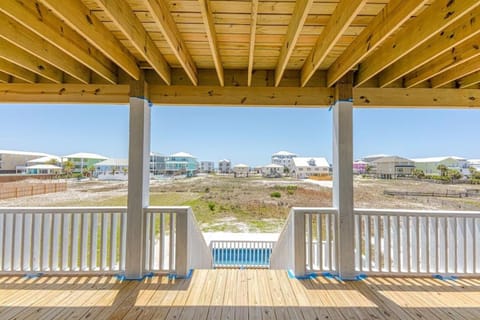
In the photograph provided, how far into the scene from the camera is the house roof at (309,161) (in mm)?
3414

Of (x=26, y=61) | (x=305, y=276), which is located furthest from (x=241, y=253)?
(x=26, y=61)

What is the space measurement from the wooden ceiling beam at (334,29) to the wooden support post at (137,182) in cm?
205

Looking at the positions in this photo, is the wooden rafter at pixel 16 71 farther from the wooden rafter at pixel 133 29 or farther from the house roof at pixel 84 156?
the wooden rafter at pixel 133 29

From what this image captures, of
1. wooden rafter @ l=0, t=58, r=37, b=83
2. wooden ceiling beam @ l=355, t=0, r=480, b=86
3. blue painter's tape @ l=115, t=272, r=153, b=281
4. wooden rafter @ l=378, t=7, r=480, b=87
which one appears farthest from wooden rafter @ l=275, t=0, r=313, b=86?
wooden rafter @ l=0, t=58, r=37, b=83

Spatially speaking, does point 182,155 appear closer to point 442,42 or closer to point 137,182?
point 137,182

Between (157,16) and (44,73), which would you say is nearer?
(157,16)

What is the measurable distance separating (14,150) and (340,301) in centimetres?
472

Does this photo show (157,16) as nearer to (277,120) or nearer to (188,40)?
(188,40)

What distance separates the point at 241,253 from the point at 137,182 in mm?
3481

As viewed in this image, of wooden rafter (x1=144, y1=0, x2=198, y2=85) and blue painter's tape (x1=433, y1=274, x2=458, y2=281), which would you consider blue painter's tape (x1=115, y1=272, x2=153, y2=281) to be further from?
blue painter's tape (x1=433, y1=274, x2=458, y2=281)

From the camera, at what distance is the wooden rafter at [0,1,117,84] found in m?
1.53

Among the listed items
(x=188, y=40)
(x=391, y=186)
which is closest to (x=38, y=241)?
(x=188, y=40)

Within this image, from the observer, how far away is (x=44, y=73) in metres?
2.63

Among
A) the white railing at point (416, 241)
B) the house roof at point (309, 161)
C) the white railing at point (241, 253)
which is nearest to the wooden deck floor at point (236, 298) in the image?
the white railing at point (416, 241)
